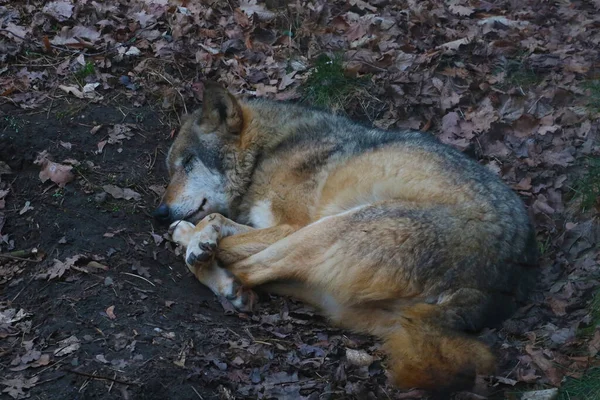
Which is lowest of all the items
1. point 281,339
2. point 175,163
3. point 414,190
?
point 281,339

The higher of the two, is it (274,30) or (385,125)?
(274,30)

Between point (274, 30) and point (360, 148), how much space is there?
11.1 ft

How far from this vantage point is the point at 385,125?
761cm

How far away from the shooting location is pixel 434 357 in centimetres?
422

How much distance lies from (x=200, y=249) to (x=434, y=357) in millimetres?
2240

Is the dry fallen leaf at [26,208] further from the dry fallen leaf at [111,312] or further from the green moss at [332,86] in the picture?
the green moss at [332,86]

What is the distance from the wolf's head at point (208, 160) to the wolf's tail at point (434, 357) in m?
2.63

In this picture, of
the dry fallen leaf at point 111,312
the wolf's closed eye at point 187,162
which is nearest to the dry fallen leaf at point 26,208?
the wolf's closed eye at point 187,162

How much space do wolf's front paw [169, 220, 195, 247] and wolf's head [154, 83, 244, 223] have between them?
0.25 m

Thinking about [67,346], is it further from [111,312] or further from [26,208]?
[26,208]

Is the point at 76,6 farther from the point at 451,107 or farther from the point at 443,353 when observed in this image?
the point at 443,353

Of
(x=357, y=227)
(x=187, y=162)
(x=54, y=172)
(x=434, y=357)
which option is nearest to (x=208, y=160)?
(x=187, y=162)

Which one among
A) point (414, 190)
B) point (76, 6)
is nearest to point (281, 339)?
point (414, 190)

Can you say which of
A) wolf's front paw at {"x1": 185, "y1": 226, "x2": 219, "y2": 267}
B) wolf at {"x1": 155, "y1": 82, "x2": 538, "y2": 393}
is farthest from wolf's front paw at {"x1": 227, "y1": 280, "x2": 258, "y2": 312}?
wolf's front paw at {"x1": 185, "y1": 226, "x2": 219, "y2": 267}
